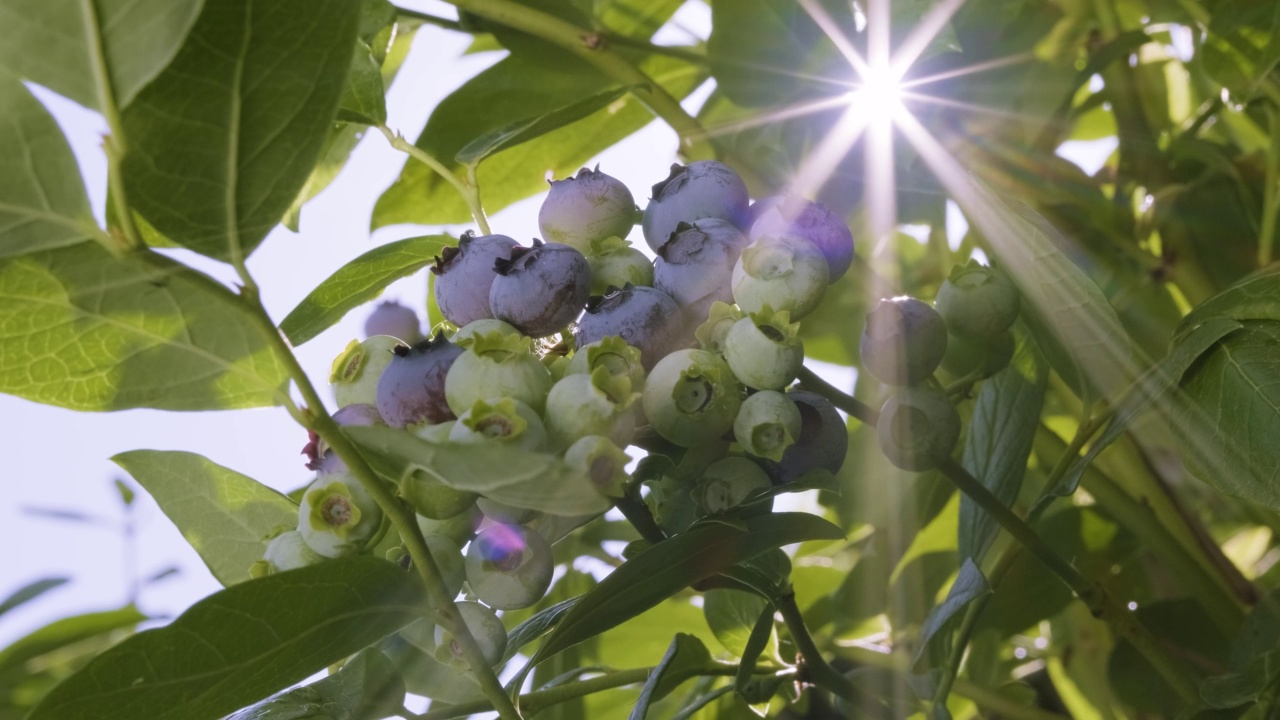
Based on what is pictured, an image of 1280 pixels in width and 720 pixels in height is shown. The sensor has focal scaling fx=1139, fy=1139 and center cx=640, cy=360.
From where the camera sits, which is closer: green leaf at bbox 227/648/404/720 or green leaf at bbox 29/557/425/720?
green leaf at bbox 29/557/425/720

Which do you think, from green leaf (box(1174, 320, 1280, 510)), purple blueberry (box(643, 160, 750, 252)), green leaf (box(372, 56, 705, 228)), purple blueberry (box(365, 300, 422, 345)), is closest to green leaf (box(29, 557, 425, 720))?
purple blueberry (box(643, 160, 750, 252))

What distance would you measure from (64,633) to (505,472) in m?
1.49

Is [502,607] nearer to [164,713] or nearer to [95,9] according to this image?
[164,713]

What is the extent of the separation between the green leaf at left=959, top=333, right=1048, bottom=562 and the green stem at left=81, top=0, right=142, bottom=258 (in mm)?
745

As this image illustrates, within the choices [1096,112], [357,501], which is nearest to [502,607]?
[357,501]

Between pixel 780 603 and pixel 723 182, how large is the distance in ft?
1.03

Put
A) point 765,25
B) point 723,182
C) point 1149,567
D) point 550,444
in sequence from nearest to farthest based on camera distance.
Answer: point 550,444 < point 723,182 < point 765,25 < point 1149,567

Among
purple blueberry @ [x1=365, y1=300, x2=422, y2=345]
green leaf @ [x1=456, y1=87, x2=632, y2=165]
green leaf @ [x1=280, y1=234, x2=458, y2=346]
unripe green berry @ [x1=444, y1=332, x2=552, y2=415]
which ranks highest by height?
purple blueberry @ [x1=365, y1=300, x2=422, y2=345]

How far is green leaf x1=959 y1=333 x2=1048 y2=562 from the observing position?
104cm

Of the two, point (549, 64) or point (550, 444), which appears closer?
point (550, 444)

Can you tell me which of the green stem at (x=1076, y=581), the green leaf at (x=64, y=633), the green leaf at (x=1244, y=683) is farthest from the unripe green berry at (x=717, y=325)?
the green leaf at (x=64, y=633)

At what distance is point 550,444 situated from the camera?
646mm

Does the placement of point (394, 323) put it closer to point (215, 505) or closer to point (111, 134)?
point (215, 505)

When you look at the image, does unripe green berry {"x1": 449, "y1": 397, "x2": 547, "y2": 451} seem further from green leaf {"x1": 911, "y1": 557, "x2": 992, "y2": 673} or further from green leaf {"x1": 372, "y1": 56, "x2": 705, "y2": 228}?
green leaf {"x1": 372, "y1": 56, "x2": 705, "y2": 228}
